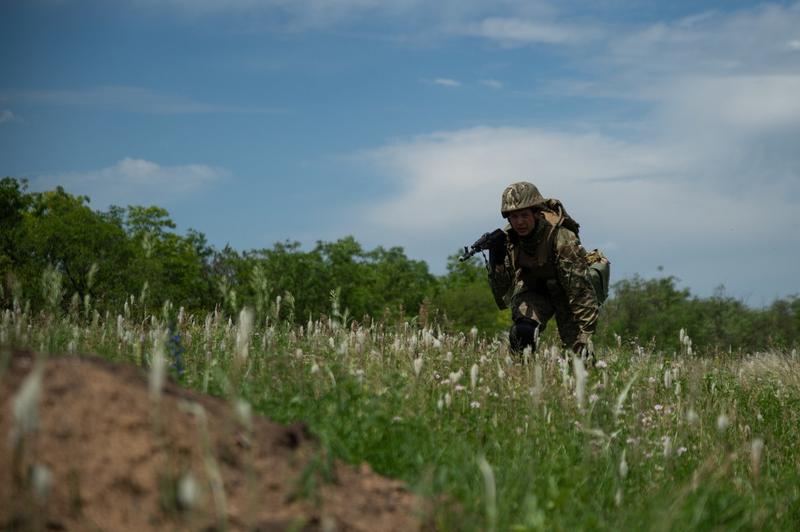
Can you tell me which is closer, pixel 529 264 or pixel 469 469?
pixel 469 469

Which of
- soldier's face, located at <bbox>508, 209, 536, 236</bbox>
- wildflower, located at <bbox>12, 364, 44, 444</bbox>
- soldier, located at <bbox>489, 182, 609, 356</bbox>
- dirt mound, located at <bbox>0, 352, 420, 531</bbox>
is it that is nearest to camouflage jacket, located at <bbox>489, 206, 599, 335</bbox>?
soldier, located at <bbox>489, 182, 609, 356</bbox>

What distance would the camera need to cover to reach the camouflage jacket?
1011 centimetres

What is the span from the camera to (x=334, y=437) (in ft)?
15.6

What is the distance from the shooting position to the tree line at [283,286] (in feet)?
74.9

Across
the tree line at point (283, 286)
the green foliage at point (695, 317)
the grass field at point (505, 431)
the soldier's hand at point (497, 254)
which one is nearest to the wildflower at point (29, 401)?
the grass field at point (505, 431)

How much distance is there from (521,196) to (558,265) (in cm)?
94

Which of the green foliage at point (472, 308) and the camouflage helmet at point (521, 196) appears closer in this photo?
the camouflage helmet at point (521, 196)

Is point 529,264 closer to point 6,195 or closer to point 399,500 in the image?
point 399,500

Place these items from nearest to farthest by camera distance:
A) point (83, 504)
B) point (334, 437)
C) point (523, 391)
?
1. point (83, 504)
2. point (334, 437)
3. point (523, 391)

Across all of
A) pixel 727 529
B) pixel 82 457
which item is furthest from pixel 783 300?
pixel 82 457

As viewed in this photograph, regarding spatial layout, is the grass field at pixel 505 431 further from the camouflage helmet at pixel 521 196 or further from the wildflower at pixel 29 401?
the camouflage helmet at pixel 521 196

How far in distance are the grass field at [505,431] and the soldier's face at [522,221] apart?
5.37 feet

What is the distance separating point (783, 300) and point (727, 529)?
42248mm

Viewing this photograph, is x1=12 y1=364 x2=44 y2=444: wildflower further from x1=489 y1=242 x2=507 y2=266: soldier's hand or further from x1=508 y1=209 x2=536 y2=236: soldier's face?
x1=489 y1=242 x2=507 y2=266: soldier's hand
